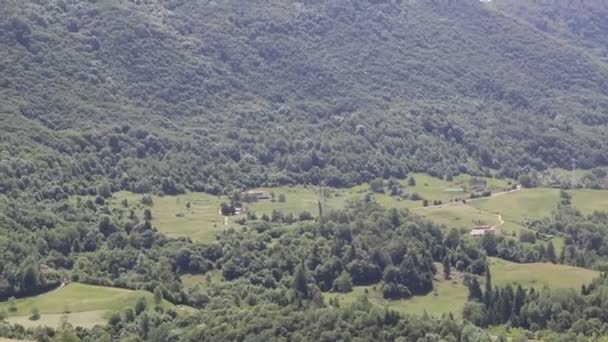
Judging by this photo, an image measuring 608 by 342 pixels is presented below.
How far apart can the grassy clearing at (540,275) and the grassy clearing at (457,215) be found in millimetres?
21989

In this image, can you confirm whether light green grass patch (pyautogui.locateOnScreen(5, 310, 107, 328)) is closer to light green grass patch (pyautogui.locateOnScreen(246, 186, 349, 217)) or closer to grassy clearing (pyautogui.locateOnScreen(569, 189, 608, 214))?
light green grass patch (pyautogui.locateOnScreen(246, 186, 349, 217))

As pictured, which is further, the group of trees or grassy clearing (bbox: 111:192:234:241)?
grassy clearing (bbox: 111:192:234:241)

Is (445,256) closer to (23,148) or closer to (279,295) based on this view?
(279,295)

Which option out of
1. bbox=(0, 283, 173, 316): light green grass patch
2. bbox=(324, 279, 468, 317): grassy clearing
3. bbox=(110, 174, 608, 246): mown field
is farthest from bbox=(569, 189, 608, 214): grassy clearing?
bbox=(0, 283, 173, 316): light green grass patch

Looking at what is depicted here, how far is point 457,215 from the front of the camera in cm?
17775

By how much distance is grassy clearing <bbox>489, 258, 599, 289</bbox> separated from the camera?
136 meters

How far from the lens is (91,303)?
12138cm

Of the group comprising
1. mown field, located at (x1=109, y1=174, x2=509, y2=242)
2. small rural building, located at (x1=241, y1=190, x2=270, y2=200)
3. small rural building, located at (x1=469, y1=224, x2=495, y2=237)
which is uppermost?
small rural building, located at (x1=241, y1=190, x2=270, y2=200)

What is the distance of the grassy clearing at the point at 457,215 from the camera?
566 ft

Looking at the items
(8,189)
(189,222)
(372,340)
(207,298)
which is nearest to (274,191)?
(189,222)

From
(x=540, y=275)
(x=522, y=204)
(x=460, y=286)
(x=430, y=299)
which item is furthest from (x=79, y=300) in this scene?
(x=522, y=204)

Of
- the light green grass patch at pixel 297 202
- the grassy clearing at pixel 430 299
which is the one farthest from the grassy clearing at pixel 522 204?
the grassy clearing at pixel 430 299

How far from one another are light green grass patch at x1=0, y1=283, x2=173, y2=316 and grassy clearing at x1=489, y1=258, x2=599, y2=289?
4005 cm

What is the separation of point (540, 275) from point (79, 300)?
51.4 m
